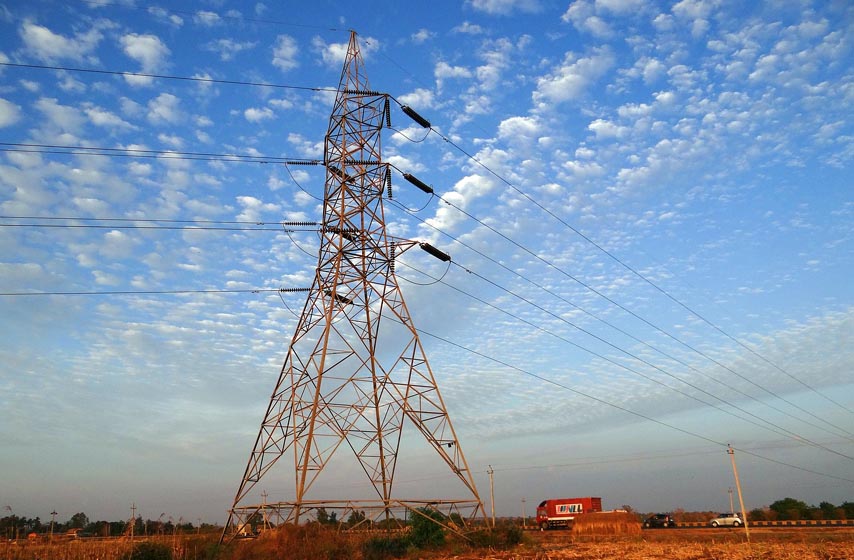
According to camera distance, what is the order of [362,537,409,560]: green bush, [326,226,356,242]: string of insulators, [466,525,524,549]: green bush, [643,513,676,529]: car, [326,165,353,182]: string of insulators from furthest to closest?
1. [643,513,676,529]: car
2. [326,165,353,182]: string of insulators
3. [326,226,356,242]: string of insulators
4. [466,525,524,549]: green bush
5. [362,537,409,560]: green bush

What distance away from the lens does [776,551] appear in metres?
28.8

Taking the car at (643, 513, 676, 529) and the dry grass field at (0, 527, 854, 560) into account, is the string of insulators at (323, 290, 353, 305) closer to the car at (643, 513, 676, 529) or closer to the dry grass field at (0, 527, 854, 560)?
the dry grass field at (0, 527, 854, 560)

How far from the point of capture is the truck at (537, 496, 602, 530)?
66312 millimetres

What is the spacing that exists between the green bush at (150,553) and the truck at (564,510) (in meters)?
46.3

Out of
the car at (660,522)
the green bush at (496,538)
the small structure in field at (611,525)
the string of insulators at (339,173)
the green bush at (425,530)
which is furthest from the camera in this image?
the car at (660,522)

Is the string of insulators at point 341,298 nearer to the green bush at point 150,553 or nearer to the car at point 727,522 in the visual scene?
the green bush at point 150,553

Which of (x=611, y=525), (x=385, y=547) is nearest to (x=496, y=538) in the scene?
(x=385, y=547)

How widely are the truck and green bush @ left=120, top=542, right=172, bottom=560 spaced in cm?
4634

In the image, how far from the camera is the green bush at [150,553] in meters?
29.4

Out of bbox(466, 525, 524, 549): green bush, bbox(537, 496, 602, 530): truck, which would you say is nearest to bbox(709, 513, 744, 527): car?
bbox(537, 496, 602, 530): truck

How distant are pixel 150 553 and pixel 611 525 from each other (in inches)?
1338

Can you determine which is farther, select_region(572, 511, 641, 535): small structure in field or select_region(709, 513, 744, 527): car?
select_region(709, 513, 744, 527): car

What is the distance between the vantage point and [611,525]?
48.6 m

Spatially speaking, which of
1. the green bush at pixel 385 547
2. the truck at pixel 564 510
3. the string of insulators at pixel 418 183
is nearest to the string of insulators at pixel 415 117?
the string of insulators at pixel 418 183
